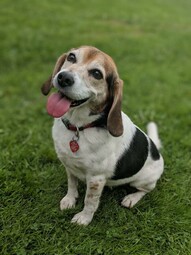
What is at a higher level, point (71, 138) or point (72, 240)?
point (71, 138)

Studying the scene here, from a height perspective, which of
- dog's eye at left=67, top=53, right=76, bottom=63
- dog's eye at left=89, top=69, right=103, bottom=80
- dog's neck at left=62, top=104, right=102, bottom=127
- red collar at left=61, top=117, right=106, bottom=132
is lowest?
red collar at left=61, top=117, right=106, bottom=132

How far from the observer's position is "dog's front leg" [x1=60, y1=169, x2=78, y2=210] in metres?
3.62

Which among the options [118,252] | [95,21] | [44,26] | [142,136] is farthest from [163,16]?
[118,252]

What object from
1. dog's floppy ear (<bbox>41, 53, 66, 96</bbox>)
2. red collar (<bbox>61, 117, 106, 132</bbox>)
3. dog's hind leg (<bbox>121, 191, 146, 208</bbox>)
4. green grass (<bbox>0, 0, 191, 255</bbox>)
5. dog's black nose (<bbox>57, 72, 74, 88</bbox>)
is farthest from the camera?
dog's hind leg (<bbox>121, 191, 146, 208</bbox>)

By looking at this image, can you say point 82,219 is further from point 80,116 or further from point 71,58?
point 71,58

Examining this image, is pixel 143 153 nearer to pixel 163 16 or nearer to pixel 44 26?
pixel 44 26

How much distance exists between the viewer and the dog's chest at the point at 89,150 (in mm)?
3131

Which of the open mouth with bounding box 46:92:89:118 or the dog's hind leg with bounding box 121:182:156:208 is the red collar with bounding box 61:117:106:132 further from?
the dog's hind leg with bounding box 121:182:156:208

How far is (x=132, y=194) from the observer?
3818mm

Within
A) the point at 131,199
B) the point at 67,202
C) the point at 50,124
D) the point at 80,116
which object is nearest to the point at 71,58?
the point at 80,116

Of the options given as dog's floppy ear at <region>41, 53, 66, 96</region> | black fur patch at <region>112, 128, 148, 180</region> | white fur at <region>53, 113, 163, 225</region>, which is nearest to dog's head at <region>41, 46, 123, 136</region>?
dog's floppy ear at <region>41, 53, 66, 96</region>

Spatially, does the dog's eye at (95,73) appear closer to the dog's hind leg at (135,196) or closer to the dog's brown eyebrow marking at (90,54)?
the dog's brown eyebrow marking at (90,54)

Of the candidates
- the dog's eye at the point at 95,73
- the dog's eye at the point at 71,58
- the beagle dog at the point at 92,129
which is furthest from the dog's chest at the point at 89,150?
the dog's eye at the point at 71,58

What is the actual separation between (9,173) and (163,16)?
409 inches
